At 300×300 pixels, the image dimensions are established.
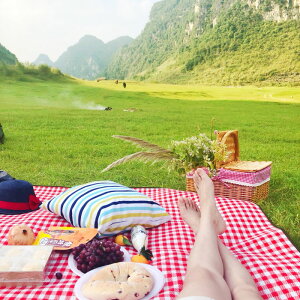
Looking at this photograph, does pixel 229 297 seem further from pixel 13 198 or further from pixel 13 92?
pixel 13 92

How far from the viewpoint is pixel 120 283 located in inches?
50.8

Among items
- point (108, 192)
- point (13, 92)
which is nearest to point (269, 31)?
point (13, 92)

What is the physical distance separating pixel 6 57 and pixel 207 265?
16.7m

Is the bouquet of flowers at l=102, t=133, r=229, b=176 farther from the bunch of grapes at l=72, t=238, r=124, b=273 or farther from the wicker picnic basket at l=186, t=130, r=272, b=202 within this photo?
the bunch of grapes at l=72, t=238, r=124, b=273

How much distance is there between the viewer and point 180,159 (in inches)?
105

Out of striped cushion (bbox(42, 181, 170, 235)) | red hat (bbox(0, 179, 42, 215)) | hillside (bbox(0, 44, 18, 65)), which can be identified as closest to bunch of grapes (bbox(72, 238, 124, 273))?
striped cushion (bbox(42, 181, 170, 235))

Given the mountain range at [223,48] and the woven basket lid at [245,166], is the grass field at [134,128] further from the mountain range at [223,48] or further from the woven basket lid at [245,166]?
the mountain range at [223,48]

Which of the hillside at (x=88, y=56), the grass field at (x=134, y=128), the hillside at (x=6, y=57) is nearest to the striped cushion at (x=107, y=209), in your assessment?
the grass field at (x=134, y=128)

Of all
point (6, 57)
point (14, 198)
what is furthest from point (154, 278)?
point (6, 57)

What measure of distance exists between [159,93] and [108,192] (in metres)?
11.8

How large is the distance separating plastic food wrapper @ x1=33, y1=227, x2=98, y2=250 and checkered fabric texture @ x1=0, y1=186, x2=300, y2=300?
0.14 feet

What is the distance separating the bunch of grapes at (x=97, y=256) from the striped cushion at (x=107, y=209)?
0.28 meters

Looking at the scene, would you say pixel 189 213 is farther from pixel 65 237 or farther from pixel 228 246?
pixel 65 237

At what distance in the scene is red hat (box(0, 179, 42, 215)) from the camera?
7.18 feet
